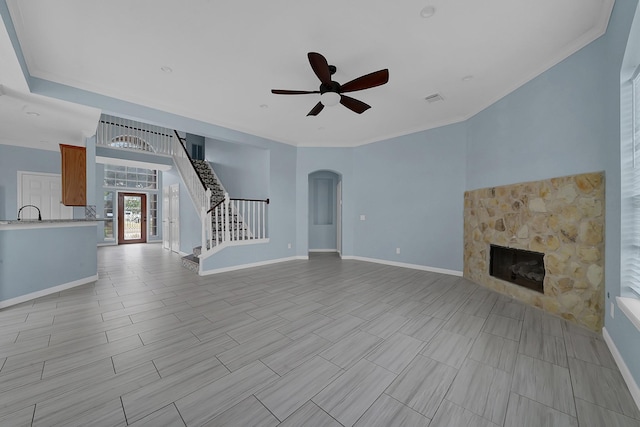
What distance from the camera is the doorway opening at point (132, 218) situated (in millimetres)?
9203

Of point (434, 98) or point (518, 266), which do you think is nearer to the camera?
point (518, 266)

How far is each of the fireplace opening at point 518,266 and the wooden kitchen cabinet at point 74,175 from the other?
6.82m

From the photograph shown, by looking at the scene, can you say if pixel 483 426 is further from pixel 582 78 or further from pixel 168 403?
pixel 582 78

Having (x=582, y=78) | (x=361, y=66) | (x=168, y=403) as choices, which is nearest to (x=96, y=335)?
(x=168, y=403)

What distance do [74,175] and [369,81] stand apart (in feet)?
16.4

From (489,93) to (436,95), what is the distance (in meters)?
0.73

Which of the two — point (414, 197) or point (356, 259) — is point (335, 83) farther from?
point (356, 259)

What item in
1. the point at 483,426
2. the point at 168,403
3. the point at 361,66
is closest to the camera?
the point at 483,426

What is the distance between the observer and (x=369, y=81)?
8.66ft

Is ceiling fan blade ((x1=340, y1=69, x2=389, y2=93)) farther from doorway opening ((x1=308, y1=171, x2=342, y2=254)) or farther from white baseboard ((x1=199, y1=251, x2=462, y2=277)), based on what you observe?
doorway opening ((x1=308, y1=171, x2=342, y2=254))

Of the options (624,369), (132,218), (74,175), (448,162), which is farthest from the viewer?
(132,218)

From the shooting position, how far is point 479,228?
403cm

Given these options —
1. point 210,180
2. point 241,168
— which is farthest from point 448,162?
point 210,180

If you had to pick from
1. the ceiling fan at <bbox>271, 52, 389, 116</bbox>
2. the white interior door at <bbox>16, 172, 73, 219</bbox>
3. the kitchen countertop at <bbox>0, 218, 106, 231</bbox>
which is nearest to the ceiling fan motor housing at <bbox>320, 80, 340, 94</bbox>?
the ceiling fan at <bbox>271, 52, 389, 116</bbox>
